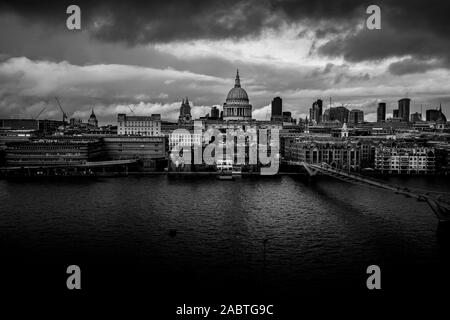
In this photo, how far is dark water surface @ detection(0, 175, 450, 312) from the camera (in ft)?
47.9

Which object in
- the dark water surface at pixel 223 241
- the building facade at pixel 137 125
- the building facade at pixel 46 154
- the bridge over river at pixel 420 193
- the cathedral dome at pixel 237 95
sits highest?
the cathedral dome at pixel 237 95

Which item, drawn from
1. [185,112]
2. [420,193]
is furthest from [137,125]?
[420,193]

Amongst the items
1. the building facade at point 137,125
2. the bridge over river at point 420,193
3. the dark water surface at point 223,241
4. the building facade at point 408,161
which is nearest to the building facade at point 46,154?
the dark water surface at point 223,241

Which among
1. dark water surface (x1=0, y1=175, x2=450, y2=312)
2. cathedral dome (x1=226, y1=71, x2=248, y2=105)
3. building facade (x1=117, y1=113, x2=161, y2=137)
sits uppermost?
cathedral dome (x1=226, y1=71, x2=248, y2=105)

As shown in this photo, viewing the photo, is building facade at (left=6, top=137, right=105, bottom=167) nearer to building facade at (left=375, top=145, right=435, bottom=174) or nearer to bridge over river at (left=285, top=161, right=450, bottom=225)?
bridge over river at (left=285, top=161, right=450, bottom=225)

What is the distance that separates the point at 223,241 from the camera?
1911cm

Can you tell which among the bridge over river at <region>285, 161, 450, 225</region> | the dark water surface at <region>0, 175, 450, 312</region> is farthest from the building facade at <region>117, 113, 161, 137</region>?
the dark water surface at <region>0, 175, 450, 312</region>

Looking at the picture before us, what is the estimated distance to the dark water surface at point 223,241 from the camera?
14.6 m

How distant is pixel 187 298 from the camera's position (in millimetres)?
13430

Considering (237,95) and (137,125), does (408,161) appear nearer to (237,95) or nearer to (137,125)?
(137,125)

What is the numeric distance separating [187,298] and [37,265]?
227 inches

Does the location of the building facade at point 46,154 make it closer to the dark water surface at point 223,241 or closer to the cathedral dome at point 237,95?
the dark water surface at point 223,241
